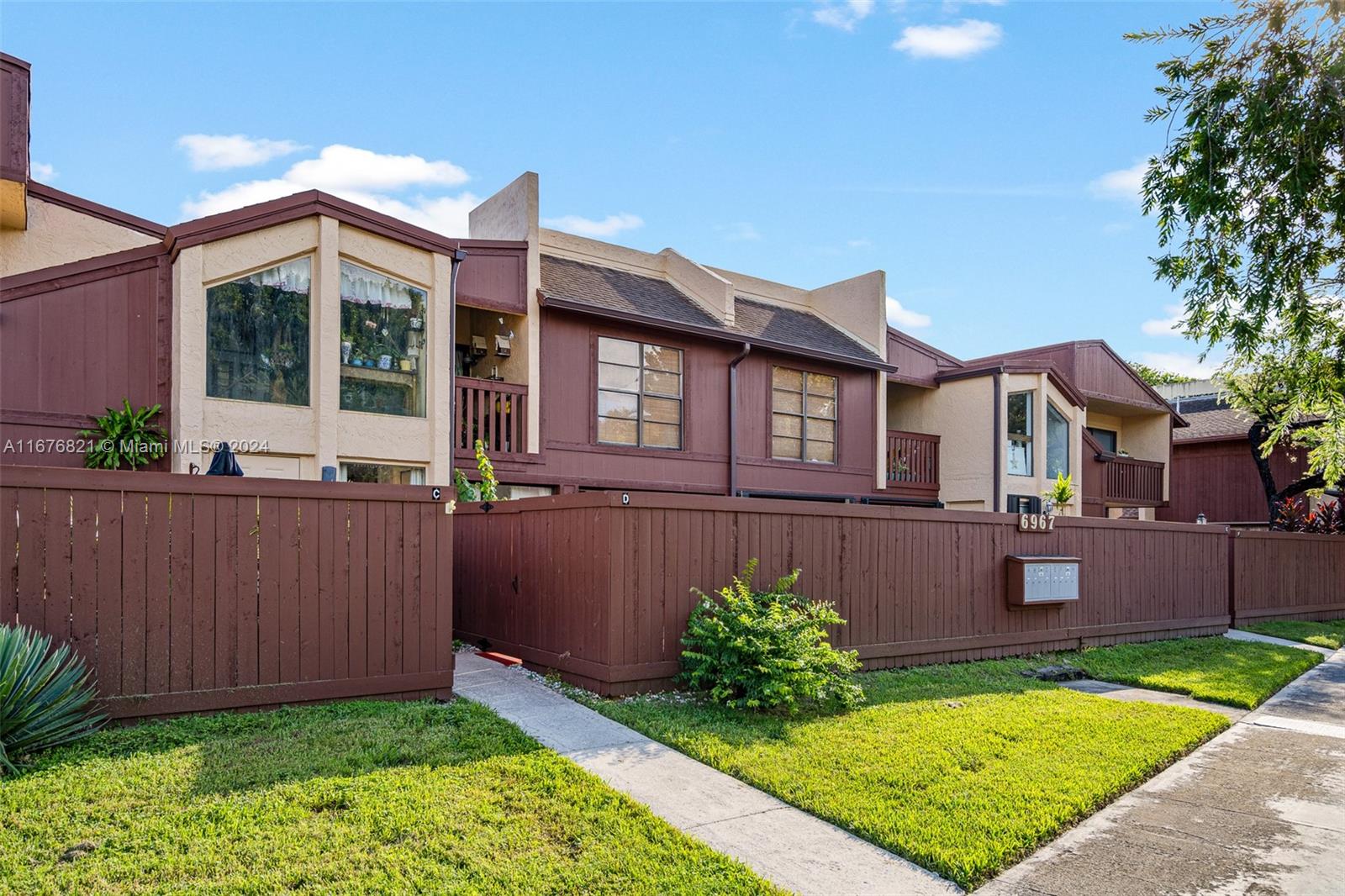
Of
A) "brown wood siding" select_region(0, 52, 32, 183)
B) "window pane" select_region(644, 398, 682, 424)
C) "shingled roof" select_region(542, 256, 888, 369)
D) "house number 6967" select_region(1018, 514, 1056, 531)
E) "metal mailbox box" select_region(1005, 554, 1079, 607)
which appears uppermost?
"brown wood siding" select_region(0, 52, 32, 183)

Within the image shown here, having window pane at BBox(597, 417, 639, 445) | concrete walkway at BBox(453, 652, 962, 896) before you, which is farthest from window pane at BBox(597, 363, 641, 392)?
concrete walkway at BBox(453, 652, 962, 896)

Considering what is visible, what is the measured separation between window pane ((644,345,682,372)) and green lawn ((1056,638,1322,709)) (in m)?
7.42

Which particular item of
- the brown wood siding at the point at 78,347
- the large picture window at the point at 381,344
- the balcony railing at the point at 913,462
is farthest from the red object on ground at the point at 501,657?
the balcony railing at the point at 913,462

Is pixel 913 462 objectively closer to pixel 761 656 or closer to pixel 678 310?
pixel 678 310

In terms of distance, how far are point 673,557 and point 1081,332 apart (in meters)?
21.0

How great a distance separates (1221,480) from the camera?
27.2 m

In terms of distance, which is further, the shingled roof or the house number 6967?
the shingled roof

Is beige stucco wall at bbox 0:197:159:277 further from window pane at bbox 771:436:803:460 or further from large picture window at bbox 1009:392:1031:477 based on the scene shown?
large picture window at bbox 1009:392:1031:477

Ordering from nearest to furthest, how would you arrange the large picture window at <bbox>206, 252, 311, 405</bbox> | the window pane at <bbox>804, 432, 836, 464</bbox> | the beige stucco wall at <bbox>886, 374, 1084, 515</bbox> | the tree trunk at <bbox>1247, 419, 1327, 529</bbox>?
1. the large picture window at <bbox>206, 252, 311, 405</bbox>
2. the window pane at <bbox>804, 432, 836, 464</bbox>
3. the beige stucco wall at <bbox>886, 374, 1084, 515</bbox>
4. the tree trunk at <bbox>1247, 419, 1327, 529</bbox>

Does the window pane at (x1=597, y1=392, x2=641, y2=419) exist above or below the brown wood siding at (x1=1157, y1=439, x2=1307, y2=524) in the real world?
above

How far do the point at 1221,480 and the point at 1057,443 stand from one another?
1103cm

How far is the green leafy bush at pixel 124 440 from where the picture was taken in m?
9.52

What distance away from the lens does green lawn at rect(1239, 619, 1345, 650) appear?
46.4 feet

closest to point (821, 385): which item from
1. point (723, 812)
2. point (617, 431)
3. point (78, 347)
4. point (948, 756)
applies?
point (617, 431)
